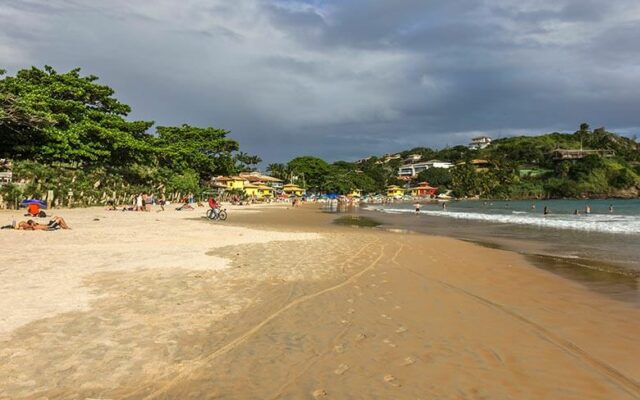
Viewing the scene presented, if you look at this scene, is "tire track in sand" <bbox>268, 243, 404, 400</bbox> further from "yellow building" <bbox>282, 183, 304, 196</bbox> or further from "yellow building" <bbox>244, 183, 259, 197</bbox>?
"yellow building" <bbox>282, 183, 304, 196</bbox>

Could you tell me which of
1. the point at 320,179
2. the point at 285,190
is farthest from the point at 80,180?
the point at 320,179

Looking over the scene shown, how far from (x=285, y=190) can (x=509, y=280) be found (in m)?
97.5

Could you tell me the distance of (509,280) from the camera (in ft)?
31.6

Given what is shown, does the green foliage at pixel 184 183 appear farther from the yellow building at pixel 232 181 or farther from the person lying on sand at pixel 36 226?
the person lying on sand at pixel 36 226

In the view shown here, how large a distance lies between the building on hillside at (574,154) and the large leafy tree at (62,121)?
478 ft

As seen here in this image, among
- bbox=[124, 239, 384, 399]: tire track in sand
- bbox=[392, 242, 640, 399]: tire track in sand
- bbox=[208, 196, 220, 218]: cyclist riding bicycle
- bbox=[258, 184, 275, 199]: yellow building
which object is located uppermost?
bbox=[258, 184, 275, 199]: yellow building

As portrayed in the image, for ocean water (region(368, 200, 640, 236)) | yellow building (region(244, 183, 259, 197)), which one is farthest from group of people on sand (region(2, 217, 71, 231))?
yellow building (region(244, 183, 259, 197))

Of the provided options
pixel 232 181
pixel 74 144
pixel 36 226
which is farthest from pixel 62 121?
pixel 232 181

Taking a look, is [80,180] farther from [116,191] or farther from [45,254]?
[45,254]

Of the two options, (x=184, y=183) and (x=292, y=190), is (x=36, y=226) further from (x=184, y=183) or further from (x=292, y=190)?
(x=292, y=190)

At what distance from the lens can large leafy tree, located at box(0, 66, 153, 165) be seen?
103ft

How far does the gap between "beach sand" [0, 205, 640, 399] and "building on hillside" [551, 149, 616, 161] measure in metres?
159

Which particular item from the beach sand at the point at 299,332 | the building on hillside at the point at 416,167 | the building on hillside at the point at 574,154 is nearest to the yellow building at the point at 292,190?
the building on hillside at the point at 416,167

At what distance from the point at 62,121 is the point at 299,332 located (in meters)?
38.9
